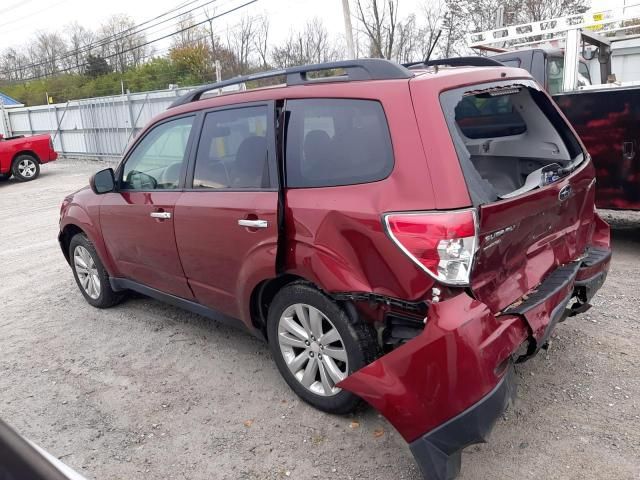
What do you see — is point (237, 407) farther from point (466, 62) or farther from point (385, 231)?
point (466, 62)

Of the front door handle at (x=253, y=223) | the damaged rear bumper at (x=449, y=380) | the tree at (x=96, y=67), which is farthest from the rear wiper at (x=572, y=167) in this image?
the tree at (x=96, y=67)

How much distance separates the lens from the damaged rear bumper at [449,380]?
2203 mm

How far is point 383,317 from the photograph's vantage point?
2594 millimetres

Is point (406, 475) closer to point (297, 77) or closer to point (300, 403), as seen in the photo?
point (300, 403)

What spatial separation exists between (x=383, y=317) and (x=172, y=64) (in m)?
42.0

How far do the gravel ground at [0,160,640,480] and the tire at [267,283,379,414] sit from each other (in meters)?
0.15

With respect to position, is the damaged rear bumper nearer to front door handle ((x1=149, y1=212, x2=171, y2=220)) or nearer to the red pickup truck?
front door handle ((x1=149, y1=212, x2=171, y2=220))

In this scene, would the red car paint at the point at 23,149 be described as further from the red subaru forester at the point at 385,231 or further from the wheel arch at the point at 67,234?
the red subaru forester at the point at 385,231

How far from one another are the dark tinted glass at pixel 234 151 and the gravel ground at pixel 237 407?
1279 millimetres

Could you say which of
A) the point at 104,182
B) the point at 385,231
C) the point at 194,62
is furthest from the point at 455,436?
the point at 194,62

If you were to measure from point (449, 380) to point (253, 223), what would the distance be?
1.38 metres

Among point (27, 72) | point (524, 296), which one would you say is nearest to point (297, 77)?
point (524, 296)

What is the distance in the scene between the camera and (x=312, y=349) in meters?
3.00

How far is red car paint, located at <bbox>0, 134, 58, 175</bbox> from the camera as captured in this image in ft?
50.0
